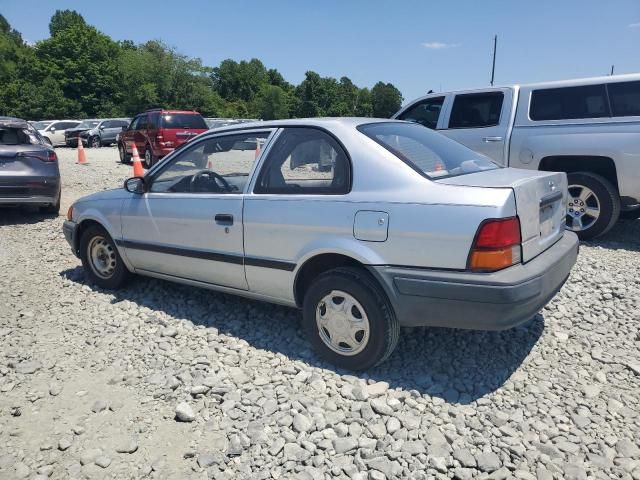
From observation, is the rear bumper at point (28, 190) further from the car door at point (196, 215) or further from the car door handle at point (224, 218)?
the car door handle at point (224, 218)

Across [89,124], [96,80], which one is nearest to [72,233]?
[89,124]

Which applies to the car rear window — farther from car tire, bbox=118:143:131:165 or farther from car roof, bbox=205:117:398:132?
car roof, bbox=205:117:398:132

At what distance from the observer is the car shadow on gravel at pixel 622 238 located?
5.79 metres

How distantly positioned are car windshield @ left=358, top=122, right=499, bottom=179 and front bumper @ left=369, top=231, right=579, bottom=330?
0.65 m

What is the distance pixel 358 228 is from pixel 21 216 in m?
7.33

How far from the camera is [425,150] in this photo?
11.1 feet

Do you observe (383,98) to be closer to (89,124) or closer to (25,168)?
(89,124)

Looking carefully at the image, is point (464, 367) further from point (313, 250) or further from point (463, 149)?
point (463, 149)

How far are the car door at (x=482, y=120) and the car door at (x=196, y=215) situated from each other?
156 inches

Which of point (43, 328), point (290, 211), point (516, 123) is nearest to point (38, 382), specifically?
point (43, 328)

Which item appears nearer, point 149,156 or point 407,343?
point 407,343

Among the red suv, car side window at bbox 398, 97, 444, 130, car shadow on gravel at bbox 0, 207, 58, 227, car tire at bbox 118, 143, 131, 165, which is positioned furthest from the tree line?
car side window at bbox 398, 97, 444, 130

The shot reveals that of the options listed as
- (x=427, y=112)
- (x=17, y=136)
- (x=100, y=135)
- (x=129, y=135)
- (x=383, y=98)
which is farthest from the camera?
(x=383, y=98)

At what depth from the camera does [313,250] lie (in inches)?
124
